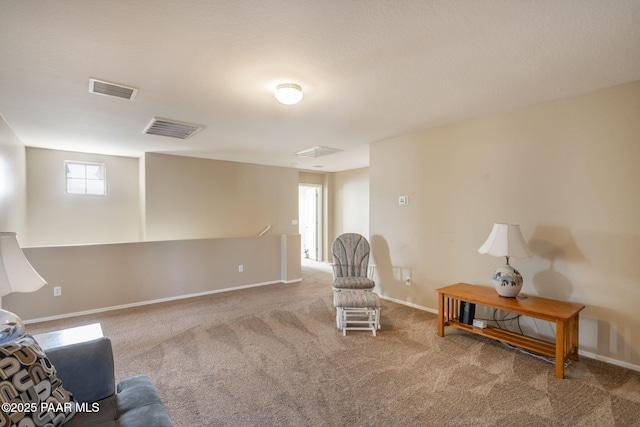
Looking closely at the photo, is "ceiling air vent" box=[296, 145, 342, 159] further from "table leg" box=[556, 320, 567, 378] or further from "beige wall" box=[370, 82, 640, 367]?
"table leg" box=[556, 320, 567, 378]

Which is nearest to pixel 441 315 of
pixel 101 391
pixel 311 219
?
pixel 101 391

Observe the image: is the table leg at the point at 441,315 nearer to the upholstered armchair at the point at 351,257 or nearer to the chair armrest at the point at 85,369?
the upholstered armchair at the point at 351,257

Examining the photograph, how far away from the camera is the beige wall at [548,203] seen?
2529mm

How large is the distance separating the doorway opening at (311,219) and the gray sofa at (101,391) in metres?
Answer: 6.35

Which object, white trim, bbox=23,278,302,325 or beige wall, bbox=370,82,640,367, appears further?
white trim, bbox=23,278,302,325

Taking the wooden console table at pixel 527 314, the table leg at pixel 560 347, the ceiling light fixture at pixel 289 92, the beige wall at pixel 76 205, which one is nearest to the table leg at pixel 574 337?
the wooden console table at pixel 527 314

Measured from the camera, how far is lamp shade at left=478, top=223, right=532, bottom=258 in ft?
9.21

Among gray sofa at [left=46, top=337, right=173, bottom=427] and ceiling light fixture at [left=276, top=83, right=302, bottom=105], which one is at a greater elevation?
ceiling light fixture at [left=276, top=83, right=302, bottom=105]

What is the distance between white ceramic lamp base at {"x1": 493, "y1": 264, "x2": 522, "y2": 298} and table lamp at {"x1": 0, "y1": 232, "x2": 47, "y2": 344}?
3610 mm

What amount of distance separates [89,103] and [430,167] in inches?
155

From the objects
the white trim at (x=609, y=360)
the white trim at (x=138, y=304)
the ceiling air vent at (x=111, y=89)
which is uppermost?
the ceiling air vent at (x=111, y=89)

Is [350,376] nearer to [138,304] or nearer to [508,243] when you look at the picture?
[508,243]

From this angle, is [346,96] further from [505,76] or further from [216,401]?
[216,401]

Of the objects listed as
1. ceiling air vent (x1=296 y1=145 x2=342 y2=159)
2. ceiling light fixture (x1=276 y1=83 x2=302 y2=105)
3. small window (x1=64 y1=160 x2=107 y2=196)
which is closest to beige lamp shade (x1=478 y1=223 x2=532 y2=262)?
ceiling light fixture (x1=276 y1=83 x2=302 y2=105)
